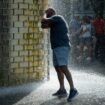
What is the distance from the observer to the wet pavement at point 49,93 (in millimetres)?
9031

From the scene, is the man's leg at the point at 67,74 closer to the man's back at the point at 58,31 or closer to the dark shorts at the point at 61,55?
the dark shorts at the point at 61,55

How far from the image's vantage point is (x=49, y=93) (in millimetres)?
10008

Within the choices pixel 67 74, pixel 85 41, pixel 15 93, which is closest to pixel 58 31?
pixel 67 74

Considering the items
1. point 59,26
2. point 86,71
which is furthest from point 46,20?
point 86,71

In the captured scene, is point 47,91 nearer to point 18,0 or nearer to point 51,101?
point 51,101

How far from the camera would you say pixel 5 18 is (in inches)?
410

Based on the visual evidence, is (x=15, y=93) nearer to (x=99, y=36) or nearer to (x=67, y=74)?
(x=67, y=74)

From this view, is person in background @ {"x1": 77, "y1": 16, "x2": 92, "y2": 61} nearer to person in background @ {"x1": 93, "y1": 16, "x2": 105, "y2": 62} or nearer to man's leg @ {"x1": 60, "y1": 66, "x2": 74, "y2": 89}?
person in background @ {"x1": 93, "y1": 16, "x2": 105, "y2": 62}

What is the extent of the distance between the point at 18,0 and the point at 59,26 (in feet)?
5.18

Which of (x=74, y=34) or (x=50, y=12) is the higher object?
(x=50, y=12)

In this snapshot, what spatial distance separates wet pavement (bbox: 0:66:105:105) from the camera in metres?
9.03

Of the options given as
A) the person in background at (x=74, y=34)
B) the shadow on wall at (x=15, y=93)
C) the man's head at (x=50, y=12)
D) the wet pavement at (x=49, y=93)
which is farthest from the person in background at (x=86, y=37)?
the man's head at (x=50, y=12)

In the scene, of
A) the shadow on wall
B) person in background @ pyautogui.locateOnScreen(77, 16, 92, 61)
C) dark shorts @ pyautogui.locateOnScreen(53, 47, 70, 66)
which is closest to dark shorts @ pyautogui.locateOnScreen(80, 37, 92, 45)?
person in background @ pyautogui.locateOnScreen(77, 16, 92, 61)

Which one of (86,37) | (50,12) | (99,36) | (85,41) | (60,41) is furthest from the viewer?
(99,36)
